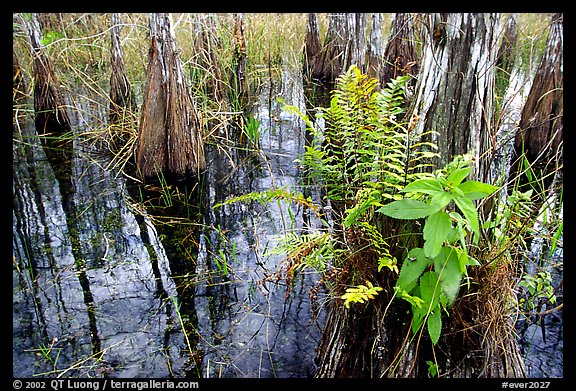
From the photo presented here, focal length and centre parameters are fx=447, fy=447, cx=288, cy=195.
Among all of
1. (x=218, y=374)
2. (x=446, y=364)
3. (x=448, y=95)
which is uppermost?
(x=448, y=95)

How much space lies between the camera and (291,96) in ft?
27.7

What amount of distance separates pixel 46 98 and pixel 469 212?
21.7 feet

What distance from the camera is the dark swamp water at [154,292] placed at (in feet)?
9.35

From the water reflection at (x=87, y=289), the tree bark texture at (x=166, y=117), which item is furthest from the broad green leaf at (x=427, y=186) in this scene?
the tree bark texture at (x=166, y=117)

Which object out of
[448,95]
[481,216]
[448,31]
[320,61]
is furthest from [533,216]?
[320,61]

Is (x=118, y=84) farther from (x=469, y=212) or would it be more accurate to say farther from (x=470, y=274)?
(x=469, y=212)

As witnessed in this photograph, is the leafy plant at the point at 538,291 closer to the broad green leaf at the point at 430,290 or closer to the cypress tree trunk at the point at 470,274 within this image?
the cypress tree trunk at the point at 470,274

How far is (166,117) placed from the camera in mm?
5020

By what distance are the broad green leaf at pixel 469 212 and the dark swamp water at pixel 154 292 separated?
125 centimetres

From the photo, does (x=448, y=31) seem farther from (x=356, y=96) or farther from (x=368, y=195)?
(x=368, y=195)

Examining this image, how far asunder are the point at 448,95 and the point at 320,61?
27.7 feet

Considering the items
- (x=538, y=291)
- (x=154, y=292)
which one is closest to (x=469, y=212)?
(x=538, y=291)

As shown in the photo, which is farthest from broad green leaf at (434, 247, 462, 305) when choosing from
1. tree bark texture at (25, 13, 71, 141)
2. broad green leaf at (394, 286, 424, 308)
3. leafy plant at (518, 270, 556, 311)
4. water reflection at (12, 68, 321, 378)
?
tree bark texture at (25, 13, 71, 141)

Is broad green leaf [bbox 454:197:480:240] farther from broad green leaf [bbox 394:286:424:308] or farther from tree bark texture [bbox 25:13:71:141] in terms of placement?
tree bark texture [bbox 25:13:71:141]
